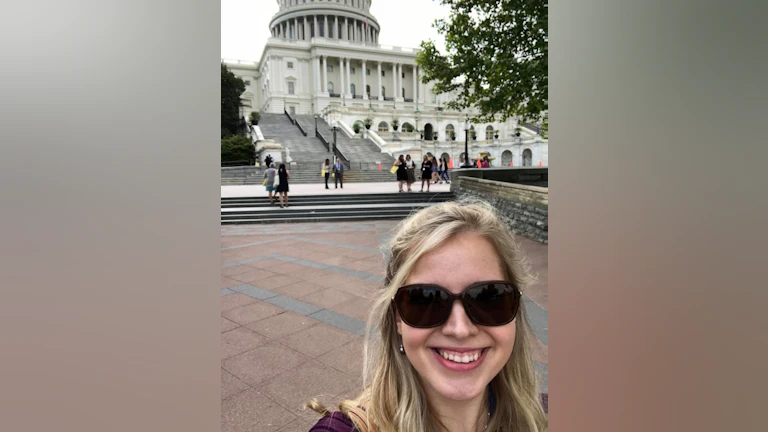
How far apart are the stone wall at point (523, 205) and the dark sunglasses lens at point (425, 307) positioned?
273 inches

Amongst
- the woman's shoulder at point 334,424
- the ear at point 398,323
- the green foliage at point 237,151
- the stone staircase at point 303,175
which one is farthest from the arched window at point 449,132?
the woman's shoulder at point 334,424

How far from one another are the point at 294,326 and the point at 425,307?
3.68 m

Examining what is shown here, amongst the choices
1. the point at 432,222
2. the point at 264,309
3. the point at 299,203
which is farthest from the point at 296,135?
the point at 432,222

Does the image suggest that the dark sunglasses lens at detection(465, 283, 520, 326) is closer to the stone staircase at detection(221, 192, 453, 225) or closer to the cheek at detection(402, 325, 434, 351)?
the cheek at detection(402, 325, 434, 351)

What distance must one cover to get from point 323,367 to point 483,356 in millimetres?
2690

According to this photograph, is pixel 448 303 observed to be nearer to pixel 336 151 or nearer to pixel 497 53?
pixel 497 53

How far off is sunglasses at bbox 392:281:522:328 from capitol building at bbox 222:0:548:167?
48664 mm

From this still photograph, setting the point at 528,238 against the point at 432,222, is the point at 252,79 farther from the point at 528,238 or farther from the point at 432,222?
the point at 432,222

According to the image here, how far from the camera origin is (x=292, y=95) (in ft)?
236

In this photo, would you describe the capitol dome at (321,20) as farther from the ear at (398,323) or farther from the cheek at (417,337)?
the cheek at (417,337)

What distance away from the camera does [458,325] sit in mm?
1267

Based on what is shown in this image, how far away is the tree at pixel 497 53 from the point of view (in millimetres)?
9656

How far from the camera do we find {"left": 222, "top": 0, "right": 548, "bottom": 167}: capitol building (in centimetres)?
5638

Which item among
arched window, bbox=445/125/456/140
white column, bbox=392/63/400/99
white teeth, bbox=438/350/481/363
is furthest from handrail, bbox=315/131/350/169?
white column, bbox=392/63/400/99
